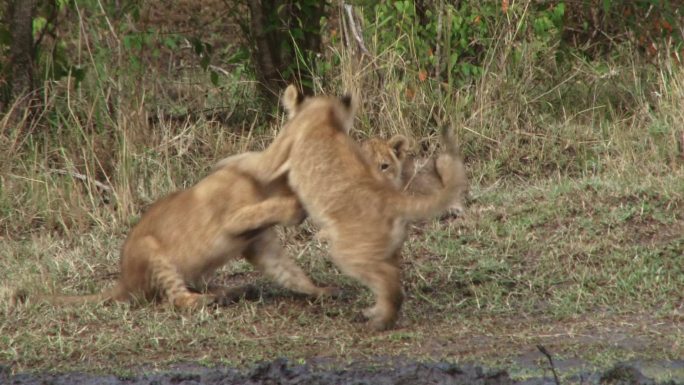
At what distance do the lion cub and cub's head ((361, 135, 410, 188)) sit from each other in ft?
4.69

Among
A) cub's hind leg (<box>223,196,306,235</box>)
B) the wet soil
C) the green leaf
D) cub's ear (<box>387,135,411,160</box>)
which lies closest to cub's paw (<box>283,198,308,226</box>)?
cub's hind leg (<box>223,196,306,235</box>)

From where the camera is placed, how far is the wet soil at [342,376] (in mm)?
4715

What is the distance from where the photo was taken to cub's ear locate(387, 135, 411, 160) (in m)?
7.55

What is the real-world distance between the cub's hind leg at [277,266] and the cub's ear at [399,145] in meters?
1.49

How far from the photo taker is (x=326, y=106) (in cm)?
585

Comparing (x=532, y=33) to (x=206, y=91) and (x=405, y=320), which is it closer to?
(x=206, y=91)

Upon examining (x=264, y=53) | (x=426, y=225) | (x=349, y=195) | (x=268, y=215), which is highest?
(x=349, y=195)

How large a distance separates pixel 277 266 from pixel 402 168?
176 centimetres

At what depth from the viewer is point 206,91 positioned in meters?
9.70

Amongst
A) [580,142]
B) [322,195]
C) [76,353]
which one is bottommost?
[580,142]

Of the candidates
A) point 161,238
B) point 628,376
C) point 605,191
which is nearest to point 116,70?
point 161,238

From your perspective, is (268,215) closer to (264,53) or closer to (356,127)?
(356,127)

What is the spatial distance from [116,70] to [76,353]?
11.9ft

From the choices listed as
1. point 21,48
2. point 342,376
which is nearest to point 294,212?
point 342,376
